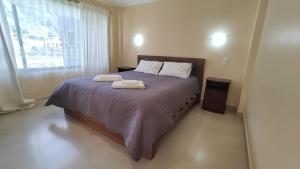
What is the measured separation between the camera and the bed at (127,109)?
1495 mm

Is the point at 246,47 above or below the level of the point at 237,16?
below

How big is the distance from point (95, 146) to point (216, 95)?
2.35 metres

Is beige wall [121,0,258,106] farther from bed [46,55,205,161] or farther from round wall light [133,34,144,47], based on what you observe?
bed [46,55,205,161]

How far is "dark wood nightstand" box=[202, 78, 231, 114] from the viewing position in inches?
110

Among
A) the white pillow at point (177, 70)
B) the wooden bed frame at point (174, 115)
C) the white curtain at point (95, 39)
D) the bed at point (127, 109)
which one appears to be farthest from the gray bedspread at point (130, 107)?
the white curtain at point (95, 39)

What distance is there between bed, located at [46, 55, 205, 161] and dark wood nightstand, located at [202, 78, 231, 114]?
2.26 ft

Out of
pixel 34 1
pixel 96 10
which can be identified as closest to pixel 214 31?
pixel 96 10

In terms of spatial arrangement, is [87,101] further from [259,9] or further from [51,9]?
[259,9]

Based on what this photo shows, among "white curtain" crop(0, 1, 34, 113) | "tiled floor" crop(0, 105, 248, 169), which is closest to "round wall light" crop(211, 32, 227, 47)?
"tiled floor" crop(0, 105, 248, 169)

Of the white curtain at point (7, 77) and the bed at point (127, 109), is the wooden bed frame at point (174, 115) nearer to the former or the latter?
the bed at point (127, 109)

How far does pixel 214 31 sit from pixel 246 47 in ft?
2.28

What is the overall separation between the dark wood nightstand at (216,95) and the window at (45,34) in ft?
10.5

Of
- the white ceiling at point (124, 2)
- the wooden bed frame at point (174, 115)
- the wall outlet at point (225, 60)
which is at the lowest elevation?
the wooden bed frame at point (174, 115)

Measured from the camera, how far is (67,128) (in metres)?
2.14
